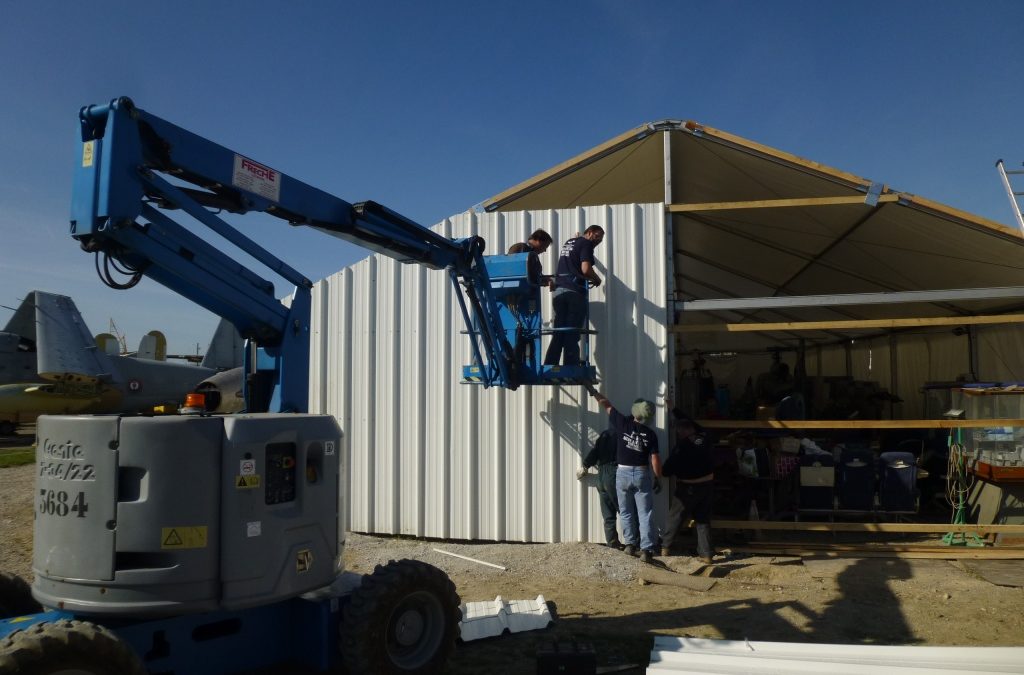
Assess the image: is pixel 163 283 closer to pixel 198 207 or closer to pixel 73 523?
pixel 198 207

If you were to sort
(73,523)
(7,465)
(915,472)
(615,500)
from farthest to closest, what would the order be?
1. (7,465)
2. (915,472)
3. (615,500)
4. (73,523)

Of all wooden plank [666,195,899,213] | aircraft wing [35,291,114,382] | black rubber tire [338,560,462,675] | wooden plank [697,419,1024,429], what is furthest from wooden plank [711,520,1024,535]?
aircraft wing [35,291,114,382]

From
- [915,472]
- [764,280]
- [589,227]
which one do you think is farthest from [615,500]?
[764,280]

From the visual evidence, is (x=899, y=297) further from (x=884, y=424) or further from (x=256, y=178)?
(x=256, y=178)

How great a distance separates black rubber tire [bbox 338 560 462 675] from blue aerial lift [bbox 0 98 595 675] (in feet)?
0.04

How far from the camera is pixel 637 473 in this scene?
8.26m

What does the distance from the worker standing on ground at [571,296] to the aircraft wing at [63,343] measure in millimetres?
20128

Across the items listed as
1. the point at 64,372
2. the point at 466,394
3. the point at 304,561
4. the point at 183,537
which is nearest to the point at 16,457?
the point at 64,372

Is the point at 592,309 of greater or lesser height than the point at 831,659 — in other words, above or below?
above

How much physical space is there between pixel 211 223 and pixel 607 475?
5.59 meters

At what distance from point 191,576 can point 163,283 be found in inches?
74.4

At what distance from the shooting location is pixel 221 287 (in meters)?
4.90

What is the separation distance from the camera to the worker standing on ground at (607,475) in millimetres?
8727

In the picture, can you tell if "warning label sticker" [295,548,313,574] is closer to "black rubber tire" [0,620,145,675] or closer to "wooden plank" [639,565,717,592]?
"black rubber tire" [0,620,145,675]
